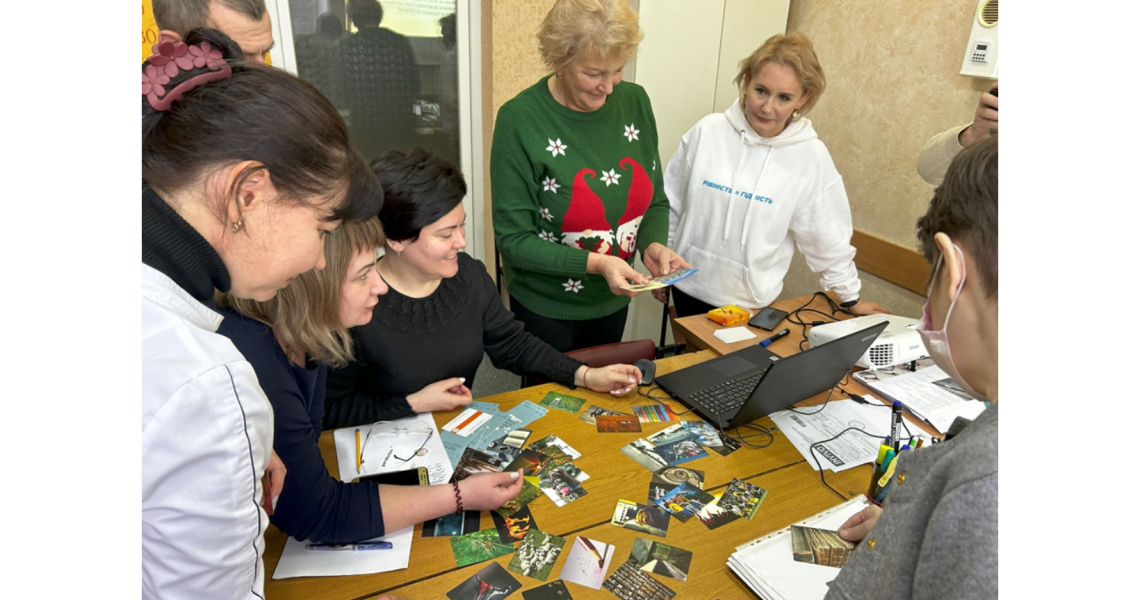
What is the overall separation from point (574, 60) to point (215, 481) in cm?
155

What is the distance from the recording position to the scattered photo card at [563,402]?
5.44ft

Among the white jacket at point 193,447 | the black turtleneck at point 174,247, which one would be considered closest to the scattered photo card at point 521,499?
the white jacket at point 193,447

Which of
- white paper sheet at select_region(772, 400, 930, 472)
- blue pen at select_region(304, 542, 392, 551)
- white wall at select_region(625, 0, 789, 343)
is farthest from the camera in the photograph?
white wall at select_region(625, 0, 789, 343)

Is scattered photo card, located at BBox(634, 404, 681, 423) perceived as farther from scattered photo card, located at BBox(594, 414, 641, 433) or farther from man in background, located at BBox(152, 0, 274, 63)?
man in background, located at BBox(152, 0, 274, 63)

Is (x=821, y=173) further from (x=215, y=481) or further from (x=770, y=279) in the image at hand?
(x=215, y=481)

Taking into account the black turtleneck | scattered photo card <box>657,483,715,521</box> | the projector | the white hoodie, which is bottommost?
scattered photo card <box>657,483,715,521</box>

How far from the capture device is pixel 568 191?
2.05 meters

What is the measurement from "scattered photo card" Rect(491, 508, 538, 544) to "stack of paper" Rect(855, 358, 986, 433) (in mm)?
1113

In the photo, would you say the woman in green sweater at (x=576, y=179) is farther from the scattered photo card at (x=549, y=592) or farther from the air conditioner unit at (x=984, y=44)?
the air conditioner unit at (x=984, y=44)

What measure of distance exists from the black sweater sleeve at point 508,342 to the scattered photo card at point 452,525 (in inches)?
25.6

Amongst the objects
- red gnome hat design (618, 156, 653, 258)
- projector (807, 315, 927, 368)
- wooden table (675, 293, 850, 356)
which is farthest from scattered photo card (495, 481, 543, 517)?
red gnome hat design (618, 156, 653, 258)

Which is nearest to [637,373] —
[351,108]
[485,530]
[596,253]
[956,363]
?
[596,253]

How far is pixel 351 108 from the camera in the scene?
3.09m

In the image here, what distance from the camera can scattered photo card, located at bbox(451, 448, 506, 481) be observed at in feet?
4.58
